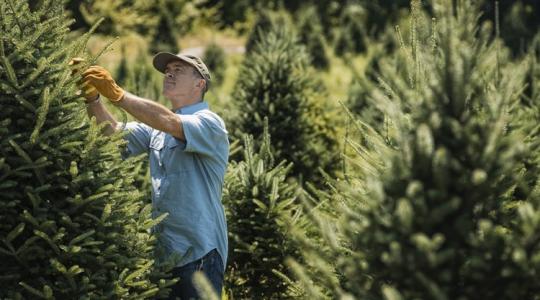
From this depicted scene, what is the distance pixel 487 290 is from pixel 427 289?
267 millimetres

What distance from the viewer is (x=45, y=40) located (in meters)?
4.41

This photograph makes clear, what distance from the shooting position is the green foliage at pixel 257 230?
267 inches

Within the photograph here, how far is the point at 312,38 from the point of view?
2738 centimetres

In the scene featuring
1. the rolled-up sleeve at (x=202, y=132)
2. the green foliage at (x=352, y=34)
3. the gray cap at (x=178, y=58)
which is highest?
the gray cap at (x=178, y=58)

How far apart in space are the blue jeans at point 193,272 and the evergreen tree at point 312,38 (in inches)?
800

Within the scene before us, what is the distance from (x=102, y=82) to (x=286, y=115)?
17.6 ft

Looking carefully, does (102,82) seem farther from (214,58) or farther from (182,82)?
(214,58)

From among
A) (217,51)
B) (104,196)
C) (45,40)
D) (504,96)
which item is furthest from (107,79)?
(217,51)

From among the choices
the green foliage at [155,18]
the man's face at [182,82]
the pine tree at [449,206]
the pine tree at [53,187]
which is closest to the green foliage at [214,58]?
the green foliage at [155,18]

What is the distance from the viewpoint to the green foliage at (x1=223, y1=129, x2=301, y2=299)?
22.3 feet

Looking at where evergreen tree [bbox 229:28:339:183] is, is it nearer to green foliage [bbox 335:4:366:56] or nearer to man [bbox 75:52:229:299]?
man [bbox 75:52:229:299]

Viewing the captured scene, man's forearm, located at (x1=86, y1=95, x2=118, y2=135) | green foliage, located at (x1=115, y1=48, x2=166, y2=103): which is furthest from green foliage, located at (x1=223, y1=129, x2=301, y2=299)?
green foliage, located at (x1=115, y1=48, x2=166, y2=103)

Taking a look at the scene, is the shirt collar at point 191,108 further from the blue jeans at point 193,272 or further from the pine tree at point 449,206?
the pine tree at point 449,206

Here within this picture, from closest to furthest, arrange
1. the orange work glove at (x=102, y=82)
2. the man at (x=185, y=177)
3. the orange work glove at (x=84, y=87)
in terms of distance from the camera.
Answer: the orange work glove at (x=84, y=87) < the orange work glove at (x=102, y=82) < the man at (x=185, y=177)
